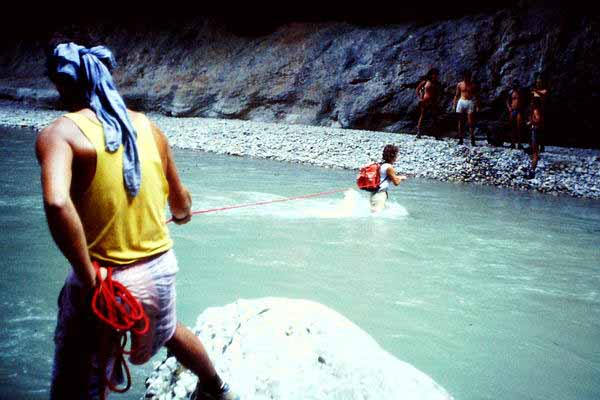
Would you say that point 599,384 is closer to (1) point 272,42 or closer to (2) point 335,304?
(2) point 335,304

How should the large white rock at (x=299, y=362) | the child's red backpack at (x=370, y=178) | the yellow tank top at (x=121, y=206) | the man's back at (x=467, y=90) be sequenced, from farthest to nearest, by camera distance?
the man's back at (x=467, y=90), the child's red backpack at (x=370, y=178), the large white rock at (x=299, y=362), the yellow tank top at (x=121, y=206)

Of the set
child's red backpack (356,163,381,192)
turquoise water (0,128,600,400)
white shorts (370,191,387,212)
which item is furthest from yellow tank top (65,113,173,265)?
white shorts (370,191,387,212)

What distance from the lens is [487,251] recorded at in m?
5.57

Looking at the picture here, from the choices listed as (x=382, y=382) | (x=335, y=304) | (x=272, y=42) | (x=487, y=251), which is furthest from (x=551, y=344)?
(x=272, y=42)

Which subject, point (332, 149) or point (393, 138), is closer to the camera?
point (332, 149)

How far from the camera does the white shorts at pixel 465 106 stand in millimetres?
13180

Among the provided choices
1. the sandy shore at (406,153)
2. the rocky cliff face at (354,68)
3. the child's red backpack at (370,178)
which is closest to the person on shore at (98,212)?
the child's red backpack at (370,178)

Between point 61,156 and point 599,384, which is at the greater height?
point 61,156

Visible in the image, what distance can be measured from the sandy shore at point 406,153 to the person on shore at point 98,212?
920cm

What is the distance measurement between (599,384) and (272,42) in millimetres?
20014

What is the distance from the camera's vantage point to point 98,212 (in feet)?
5.37

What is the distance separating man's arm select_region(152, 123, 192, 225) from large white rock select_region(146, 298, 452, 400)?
67 centimetres

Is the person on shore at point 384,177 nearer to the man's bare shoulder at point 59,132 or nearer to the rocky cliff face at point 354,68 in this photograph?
the man's bare shoulder at point 59,132

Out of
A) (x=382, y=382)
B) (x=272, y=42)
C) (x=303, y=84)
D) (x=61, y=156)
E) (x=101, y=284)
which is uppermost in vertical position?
(x=272, y=42)
